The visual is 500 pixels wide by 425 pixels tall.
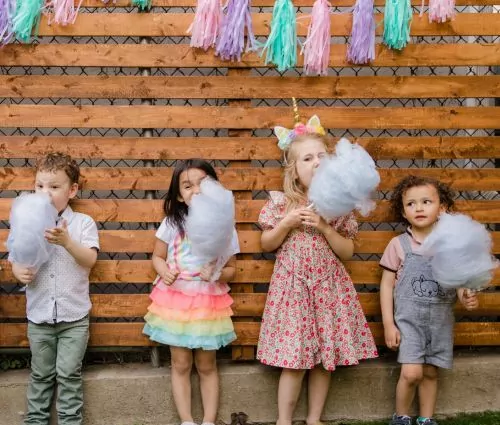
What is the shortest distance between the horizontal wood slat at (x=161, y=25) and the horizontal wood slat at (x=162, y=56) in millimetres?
72

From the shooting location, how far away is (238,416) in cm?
372

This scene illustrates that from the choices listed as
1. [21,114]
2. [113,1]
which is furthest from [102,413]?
[113,1]

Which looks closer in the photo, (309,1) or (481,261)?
(481,261)

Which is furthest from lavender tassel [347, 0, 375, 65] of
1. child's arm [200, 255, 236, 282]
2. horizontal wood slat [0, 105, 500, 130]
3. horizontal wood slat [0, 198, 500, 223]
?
child's arm [200, 255, 236, 282]

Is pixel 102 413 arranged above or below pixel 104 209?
below

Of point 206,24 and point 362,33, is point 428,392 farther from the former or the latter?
point 206,24

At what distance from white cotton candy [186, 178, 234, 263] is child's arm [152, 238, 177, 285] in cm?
34

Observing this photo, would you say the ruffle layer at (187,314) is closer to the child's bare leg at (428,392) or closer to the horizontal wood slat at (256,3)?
the child's bare leg at (428,392)

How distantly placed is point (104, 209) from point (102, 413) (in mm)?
1203

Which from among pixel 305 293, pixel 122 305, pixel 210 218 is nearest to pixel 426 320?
pixel 305 293

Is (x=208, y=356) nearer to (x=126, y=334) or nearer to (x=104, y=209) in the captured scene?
(x=126, y=334)

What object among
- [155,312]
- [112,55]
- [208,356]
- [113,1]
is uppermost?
[113,1]

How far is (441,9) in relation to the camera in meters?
3.67

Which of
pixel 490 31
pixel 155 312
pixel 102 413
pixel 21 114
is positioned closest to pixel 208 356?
pixel 155 312
